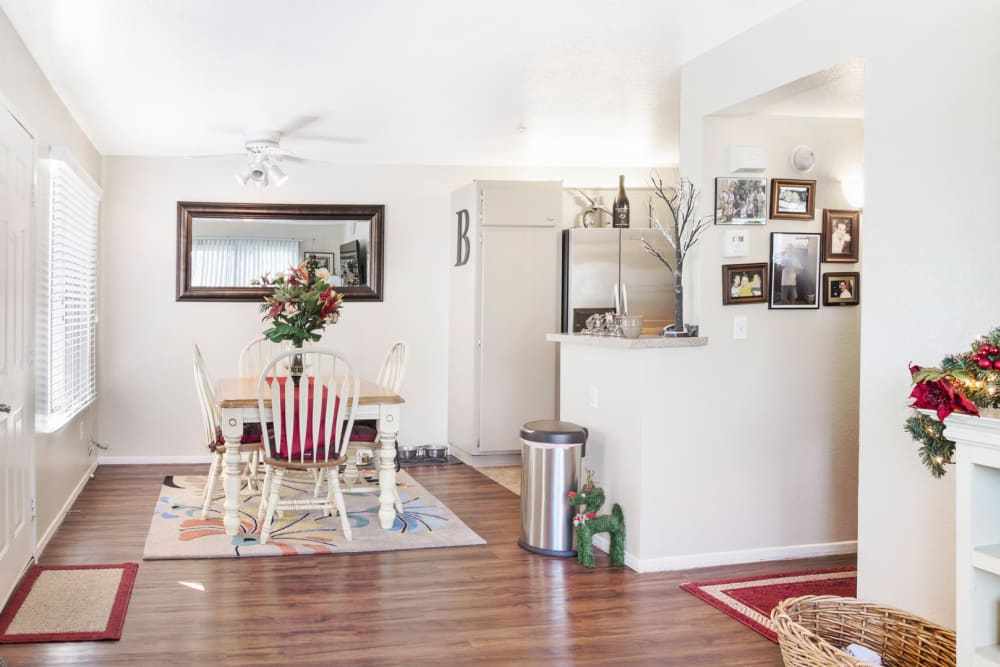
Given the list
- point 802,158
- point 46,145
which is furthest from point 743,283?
point 46,145

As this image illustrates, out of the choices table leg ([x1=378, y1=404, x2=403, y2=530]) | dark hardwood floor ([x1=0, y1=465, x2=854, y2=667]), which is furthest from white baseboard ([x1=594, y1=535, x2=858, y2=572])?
table leg ([x1=378, y1=404, x2=403, y2=530])

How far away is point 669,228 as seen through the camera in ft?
21.6

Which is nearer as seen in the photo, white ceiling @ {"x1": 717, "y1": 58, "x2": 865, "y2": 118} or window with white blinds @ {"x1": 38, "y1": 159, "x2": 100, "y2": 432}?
white ceiling @ {"x1": 717, "y1": 58, "x2": 865, "y2": 118}

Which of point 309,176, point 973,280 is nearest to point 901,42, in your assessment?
point 973,280

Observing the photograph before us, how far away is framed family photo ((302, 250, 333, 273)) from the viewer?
22.5 ft

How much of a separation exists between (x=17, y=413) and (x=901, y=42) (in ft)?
11.4

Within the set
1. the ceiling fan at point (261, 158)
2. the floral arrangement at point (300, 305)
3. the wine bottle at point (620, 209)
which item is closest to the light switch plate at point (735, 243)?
the floral arrangement at point (300, 305)

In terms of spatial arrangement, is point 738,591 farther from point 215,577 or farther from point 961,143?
point 215,577

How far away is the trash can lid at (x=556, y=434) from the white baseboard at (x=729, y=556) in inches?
19.6

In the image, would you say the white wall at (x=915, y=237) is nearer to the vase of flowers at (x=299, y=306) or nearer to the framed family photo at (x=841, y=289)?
the framed family photo at (x=841, y=289)

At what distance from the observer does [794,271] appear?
4082 mm

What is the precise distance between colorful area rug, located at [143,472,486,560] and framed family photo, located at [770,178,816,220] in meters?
2.13

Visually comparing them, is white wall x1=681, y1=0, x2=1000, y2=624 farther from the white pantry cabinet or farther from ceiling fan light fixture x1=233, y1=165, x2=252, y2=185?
ceiling fan light fixture x1=233, y1=165, x2=252, y2=185

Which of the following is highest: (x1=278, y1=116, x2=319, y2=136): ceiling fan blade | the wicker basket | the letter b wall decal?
(x1=278, y1=116, x2=319, y2=136): ceiling fan blade
